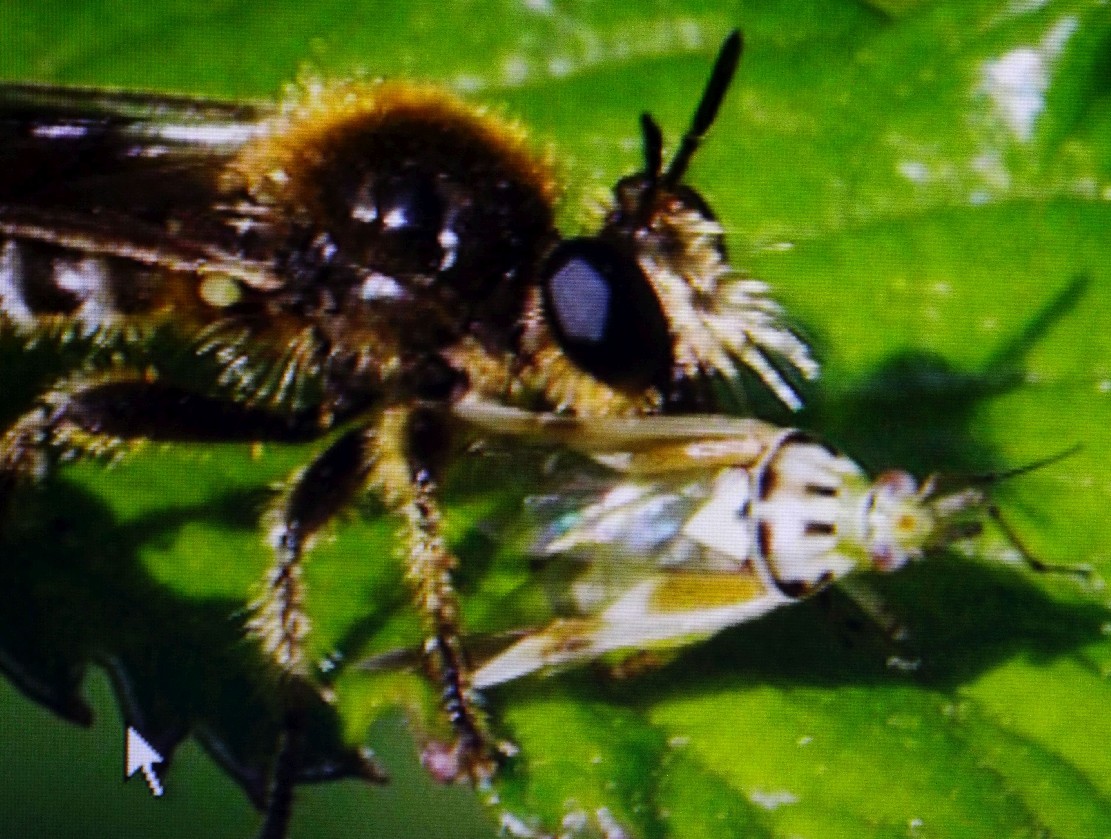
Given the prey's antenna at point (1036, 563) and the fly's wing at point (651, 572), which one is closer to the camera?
the fly's wing at point (651, 572)

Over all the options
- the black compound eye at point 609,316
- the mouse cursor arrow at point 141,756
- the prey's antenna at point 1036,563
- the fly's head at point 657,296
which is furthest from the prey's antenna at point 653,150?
the mouse cursor arrow at point 141,756

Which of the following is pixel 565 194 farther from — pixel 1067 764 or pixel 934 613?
pixel 1067 764

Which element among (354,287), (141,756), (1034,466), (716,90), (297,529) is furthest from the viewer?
(1034,466)

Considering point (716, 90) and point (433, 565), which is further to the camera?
point (433, 565)

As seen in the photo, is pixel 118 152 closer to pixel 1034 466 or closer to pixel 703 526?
pixel 703 526

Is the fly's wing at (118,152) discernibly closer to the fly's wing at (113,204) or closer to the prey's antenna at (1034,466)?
the fly's wing at (113,204)

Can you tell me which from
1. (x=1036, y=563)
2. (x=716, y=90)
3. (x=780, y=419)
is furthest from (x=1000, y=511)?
(x=716, y=90)

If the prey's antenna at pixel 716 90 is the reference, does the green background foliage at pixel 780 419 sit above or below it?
below
